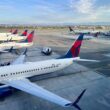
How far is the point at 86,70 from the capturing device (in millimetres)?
34531

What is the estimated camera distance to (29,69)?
84.1ft

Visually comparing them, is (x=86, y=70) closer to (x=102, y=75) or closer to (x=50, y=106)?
(x=102, y=75)

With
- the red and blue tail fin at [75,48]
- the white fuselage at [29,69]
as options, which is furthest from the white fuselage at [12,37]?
the white fuselage at [29,69]

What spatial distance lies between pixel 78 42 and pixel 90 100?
474 inches

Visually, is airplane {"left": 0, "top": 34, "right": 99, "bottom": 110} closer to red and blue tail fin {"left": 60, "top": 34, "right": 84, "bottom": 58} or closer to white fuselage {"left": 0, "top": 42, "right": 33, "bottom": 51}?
red and blue tail fin {"left": 60, "top": 34, "right": 84, "bottom": 58}

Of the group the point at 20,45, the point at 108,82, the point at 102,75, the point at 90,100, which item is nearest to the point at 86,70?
the point at 102,75

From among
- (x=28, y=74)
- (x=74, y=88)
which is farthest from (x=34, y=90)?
(x=74, y=88)

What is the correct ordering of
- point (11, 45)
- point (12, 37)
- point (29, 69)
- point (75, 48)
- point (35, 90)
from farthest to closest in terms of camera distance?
point (12, 37) < point (11, 45) < point (75, 48) < point (29, 69) < point (35, 90)

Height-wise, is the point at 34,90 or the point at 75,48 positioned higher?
the point at 75,48

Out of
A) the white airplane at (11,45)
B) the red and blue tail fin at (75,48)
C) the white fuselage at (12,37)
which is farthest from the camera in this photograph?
the white fuselage at (12,37)

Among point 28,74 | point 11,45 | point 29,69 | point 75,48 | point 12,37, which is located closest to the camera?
point 29,69

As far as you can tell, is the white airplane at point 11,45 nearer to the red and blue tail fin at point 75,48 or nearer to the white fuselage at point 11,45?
the white fuselage at point 11,45

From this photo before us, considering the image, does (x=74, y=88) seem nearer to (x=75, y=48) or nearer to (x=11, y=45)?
(x=75, y=48)

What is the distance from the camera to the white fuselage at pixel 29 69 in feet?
77.7
